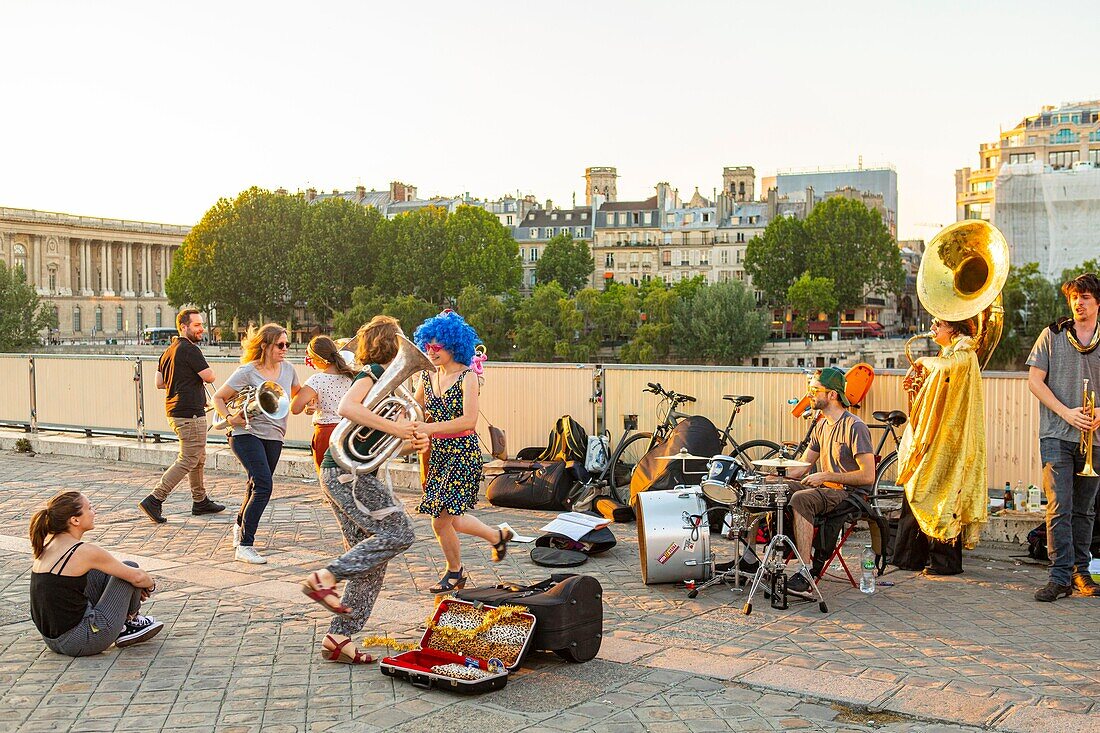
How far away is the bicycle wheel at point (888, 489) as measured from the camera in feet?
32.6

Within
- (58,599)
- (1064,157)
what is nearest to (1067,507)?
(58,599)

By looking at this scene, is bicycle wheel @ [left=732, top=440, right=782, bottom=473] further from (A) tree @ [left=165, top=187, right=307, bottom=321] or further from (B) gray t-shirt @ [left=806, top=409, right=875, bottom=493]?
(A) tree @ [left=165, top=187, right=307, bottom=321]

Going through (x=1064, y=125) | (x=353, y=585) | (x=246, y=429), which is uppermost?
(x=1064, y=125)

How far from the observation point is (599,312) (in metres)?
88.1

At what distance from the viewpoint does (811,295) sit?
3605 inches

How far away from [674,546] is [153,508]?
5.42 metres

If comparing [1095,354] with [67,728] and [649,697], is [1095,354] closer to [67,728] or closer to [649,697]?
[649,697]

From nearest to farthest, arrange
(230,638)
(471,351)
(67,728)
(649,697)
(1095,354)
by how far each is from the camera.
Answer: (67,728), (649,697), (230,638), (471,351), (1095,354)

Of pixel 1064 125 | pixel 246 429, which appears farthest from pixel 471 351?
pixel 1064 125

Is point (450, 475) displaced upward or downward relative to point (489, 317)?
downward

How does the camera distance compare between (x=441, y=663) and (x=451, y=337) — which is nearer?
(x=441, y=663)

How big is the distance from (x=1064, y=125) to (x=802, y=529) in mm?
132302

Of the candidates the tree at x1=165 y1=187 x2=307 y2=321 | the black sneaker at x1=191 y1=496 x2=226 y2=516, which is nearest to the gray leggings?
the black sneaker at x1=191 y1=496 x2=226 y2=516

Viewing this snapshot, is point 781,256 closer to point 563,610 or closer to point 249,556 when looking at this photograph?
point 249,556
